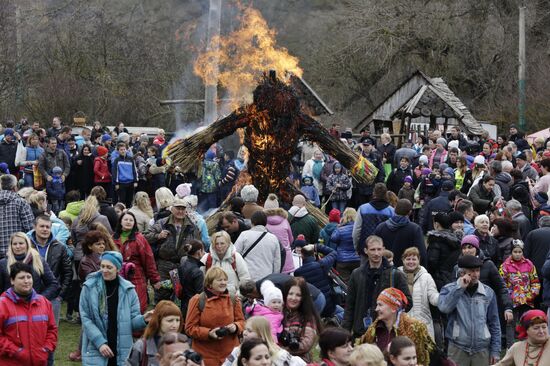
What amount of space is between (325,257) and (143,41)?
1202 inches

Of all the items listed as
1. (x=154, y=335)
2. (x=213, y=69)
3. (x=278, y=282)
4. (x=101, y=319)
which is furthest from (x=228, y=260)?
(x=213, y=69)

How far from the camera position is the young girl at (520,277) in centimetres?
1223

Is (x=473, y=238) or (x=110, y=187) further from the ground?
(x=473, y=238)

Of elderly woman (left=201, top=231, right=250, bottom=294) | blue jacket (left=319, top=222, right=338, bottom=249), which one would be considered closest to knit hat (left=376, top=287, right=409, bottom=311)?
elderly woman (left=201, top=231, right=250, bottom=294)

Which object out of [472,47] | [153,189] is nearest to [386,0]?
[472,47]

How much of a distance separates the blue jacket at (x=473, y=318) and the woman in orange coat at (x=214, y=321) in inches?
74.0

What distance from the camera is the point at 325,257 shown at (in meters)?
12.1

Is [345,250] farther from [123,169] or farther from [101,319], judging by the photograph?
[123,169]

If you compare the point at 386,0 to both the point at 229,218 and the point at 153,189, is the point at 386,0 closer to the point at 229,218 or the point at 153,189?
the point at 153,189

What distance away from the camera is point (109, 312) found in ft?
32.2

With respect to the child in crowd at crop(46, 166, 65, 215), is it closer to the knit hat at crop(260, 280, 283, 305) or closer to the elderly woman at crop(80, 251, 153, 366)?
the elderly woman at crop(80, 251, 153, 366)

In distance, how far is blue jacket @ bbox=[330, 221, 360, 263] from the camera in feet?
44.4

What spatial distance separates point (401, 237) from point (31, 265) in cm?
391

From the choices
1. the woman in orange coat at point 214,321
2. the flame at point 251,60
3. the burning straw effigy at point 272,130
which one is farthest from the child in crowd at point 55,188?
the woman in orange coat at point 214,321
